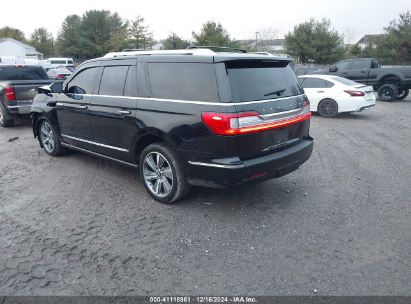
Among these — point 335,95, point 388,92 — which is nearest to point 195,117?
point 335,95

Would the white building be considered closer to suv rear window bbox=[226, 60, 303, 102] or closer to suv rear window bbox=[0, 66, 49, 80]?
suv rear window bbox=[0, 66, 49, 80]

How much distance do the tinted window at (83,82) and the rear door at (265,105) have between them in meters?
2.49

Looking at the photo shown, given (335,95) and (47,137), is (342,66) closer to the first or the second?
(335,95)

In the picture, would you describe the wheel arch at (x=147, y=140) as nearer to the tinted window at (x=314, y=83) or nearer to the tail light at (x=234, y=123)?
the tail light at (x=234, y=123)

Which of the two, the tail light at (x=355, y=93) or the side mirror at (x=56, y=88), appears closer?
the side mirror at (x=56, y=88)

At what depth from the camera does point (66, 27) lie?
6675 centimetres

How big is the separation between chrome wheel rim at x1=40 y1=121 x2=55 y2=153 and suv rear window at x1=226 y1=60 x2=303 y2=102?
4.16m

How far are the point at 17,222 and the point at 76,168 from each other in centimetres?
197

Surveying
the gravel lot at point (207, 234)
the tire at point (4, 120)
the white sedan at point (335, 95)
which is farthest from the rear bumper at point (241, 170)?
the tire at point (4, 120)

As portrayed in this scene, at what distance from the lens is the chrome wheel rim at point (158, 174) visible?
421 centimetres

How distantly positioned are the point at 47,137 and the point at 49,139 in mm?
95

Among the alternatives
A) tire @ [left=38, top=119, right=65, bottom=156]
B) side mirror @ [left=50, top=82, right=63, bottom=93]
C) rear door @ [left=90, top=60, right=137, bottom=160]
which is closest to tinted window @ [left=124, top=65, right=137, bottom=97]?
rear door @ [left=90, top=60, right=137, bottom=160]

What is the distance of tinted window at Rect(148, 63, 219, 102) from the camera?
11.8 ft

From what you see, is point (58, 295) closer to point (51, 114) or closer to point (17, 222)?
point (17, 222)
